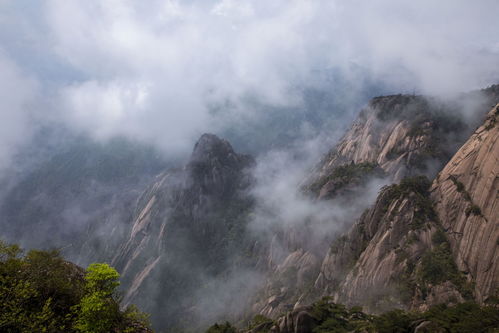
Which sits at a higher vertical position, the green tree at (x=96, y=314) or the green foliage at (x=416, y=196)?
the green foliage at (x=416, y=196)

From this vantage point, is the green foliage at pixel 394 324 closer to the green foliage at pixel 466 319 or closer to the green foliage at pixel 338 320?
the green foliage at pixel 338 320

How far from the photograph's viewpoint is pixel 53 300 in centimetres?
3400

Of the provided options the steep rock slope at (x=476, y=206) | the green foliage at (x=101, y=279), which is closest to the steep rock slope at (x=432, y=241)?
the steep rock slope at (x=476, y=206)

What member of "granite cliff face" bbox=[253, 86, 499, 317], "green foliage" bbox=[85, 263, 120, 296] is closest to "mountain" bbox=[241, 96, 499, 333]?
"granite cliff face" bbox=[253, 86, 499, 317]

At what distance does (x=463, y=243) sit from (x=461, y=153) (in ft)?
124

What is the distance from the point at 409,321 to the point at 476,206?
55479 mm

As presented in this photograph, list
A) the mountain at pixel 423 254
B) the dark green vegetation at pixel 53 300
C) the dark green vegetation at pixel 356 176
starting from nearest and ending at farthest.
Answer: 1. the dark green vegetation at pixel 53 300
2. the mountain at pixel 423 254
3. the dark green vegetation at pixel 356 176

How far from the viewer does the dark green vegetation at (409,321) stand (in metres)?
62.0

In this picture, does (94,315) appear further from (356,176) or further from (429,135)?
(429,135)

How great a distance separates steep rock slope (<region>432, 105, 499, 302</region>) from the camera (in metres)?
95.0

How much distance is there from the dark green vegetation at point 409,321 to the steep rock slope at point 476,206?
20.1m

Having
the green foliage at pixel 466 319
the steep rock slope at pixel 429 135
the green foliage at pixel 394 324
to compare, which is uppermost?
the steep rock slope at pixel 429 135

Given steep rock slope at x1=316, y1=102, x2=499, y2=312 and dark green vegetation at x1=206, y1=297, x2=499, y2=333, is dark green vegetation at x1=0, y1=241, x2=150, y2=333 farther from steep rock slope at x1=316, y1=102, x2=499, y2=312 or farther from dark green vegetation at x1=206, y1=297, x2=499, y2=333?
steep rock slope at x1=316, y1=102, x2=499, y2=312

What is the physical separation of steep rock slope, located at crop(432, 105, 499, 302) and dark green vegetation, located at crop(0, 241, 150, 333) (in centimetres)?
9684
